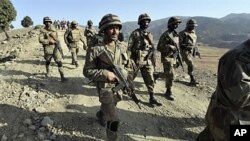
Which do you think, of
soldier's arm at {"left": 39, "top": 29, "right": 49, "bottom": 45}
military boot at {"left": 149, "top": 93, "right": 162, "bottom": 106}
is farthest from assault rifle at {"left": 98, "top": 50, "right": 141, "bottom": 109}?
soldier's arm at {"left": 39, "top": 29, "right": 49, "bottom": 45}

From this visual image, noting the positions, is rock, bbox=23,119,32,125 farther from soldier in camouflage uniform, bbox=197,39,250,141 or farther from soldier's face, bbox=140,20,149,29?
soldier in camouflage uniform, bbox=197,39,250,141

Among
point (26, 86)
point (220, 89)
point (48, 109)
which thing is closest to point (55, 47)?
point (26, 86)

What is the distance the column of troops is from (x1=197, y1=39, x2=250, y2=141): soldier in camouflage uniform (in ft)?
0.06

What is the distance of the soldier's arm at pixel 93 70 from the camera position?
539 centimetres

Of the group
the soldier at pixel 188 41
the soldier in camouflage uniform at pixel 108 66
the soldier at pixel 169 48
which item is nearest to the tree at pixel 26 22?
the soldier at pixel 188 41

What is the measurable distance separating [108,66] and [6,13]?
36833mm

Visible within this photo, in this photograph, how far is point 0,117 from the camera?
748cm

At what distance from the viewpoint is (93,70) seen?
5.46 meters

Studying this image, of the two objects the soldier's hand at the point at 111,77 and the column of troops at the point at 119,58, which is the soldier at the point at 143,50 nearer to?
the column of troops at the point at 119,58

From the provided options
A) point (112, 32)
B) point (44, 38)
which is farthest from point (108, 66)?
point (44, 38)

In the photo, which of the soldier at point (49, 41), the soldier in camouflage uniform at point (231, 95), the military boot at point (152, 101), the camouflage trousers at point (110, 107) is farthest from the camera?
the soldier at point (49, 41)

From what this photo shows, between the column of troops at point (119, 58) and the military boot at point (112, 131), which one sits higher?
the column of troops at point (119, 58)

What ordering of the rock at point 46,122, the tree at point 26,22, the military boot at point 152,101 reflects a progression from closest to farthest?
the rock at point 46,122, the military boot at point 152,101, the tree at point 26,22

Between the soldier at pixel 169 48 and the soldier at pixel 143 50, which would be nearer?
the soldier at pixel 143 50
